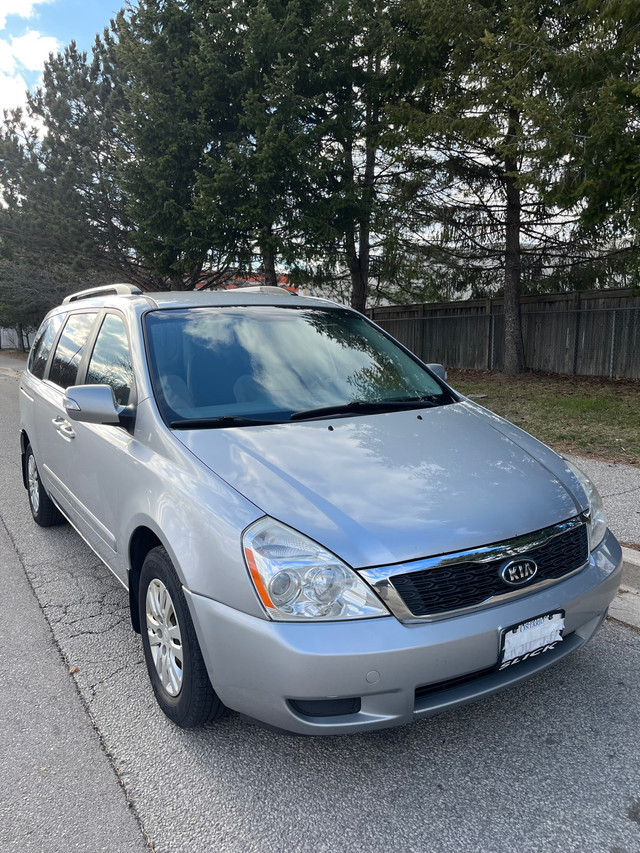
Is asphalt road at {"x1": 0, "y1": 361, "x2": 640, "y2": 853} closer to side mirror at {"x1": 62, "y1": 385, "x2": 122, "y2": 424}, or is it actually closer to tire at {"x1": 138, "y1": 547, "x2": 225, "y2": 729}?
tire at {"x1": 138, "y1": 547, "x2": 225, "y2": 729}

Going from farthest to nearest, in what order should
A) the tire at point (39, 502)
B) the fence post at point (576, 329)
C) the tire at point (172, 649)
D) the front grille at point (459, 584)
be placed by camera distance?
the fence post at point (576, 329), the tire at point (39, 502), the tire at point (172, 649), the front grille at point (459, 584)

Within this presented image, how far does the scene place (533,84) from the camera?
9836 mm

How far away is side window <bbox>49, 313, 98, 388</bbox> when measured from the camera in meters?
4.25

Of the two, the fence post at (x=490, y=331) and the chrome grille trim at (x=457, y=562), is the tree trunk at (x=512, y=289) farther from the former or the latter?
the chrome grille trim at (x=457, y=562)

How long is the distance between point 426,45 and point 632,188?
600 cm

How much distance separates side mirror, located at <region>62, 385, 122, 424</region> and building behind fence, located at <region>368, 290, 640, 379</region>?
484 inches

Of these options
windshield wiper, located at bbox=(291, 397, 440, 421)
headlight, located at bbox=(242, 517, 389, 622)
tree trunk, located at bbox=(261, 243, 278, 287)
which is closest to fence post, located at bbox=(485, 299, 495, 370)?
tree trunk, located at bbox=(261, 243, 278, 287)

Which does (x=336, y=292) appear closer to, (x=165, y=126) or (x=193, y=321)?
(x=165, y=126)

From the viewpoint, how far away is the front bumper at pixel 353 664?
2113mm

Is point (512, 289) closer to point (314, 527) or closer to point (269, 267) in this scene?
point (269, 267)

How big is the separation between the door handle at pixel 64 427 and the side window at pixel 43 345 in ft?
3.18

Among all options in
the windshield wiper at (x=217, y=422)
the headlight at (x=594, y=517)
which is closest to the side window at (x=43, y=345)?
the windshield wiper at (x=217, y=422)

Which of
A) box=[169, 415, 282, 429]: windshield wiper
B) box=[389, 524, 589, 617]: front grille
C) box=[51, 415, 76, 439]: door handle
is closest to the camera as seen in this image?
box=[389, 524, 589, 617]: front grille

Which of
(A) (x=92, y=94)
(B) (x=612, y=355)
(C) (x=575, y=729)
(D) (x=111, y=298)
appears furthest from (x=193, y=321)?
(A) (x=92, y=94)
